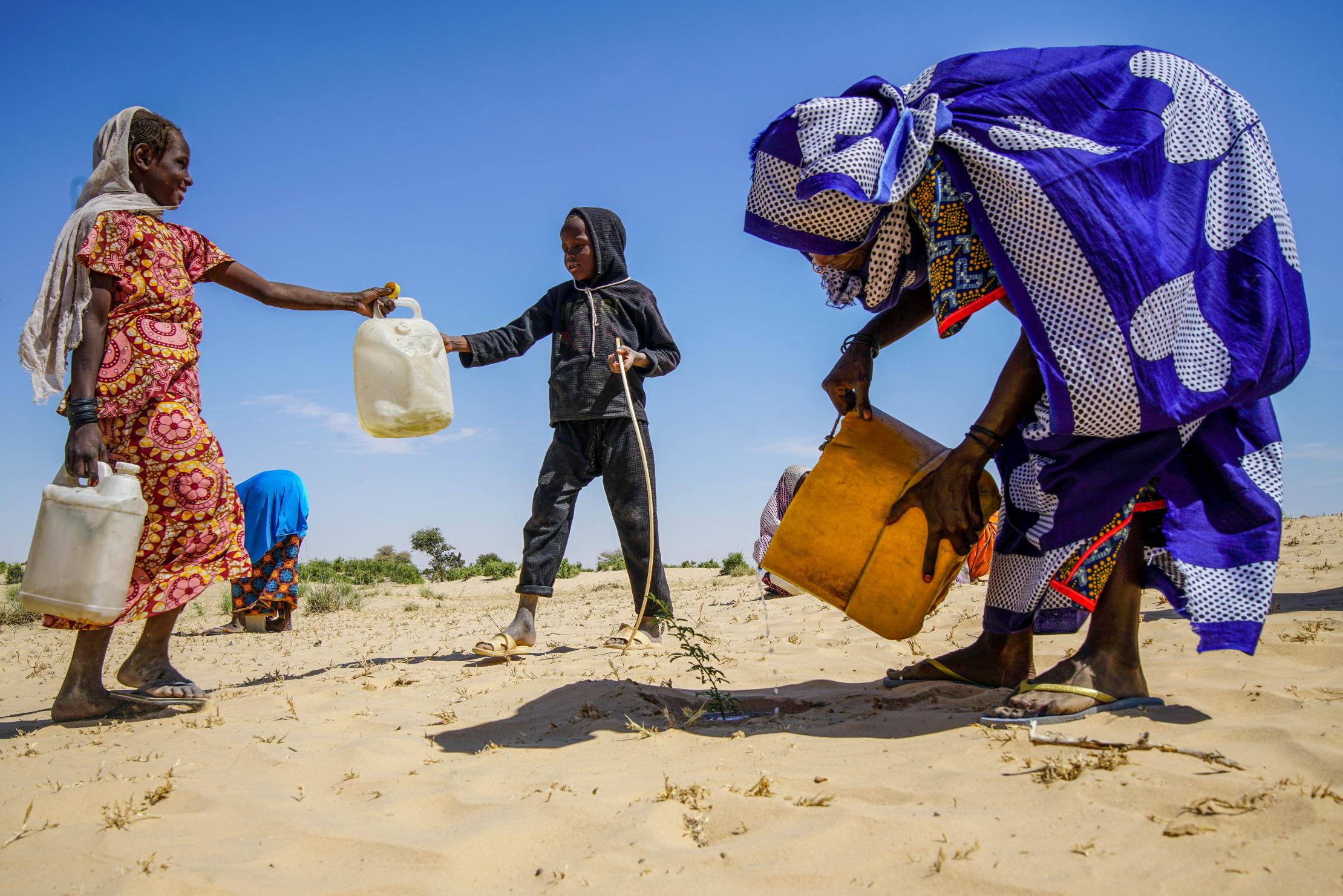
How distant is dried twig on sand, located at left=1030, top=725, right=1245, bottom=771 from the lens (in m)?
1.89

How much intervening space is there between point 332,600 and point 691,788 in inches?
298

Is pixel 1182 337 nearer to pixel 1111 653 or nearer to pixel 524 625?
pixel 1111 653

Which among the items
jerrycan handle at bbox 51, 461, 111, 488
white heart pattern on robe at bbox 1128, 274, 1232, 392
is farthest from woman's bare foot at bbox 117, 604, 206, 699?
white heart pattern on robe at bbox 1128, 274, 1232, 392

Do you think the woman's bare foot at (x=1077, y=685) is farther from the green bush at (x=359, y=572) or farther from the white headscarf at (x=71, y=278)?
the green bush at (x=359, y=572)

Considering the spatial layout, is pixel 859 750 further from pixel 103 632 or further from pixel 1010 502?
pixel 103 632

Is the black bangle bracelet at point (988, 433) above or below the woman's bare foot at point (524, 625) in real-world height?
above

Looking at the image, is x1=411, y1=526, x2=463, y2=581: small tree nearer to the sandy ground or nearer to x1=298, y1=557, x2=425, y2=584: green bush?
x1=298, y1=557, x2=425, y2=584: green bush

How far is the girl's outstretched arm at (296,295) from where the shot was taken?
12.1 ft

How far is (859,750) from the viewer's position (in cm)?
229

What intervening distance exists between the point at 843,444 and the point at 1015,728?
951 millimetres

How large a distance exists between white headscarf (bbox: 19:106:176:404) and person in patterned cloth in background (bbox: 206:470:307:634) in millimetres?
3352

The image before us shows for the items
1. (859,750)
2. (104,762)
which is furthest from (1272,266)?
(104,762)

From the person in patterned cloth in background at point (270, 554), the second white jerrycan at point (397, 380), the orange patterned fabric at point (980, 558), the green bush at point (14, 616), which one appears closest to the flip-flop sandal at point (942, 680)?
the second white jerrycan at point (397, 380)

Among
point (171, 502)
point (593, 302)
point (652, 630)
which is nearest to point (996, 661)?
point (652, 630)
